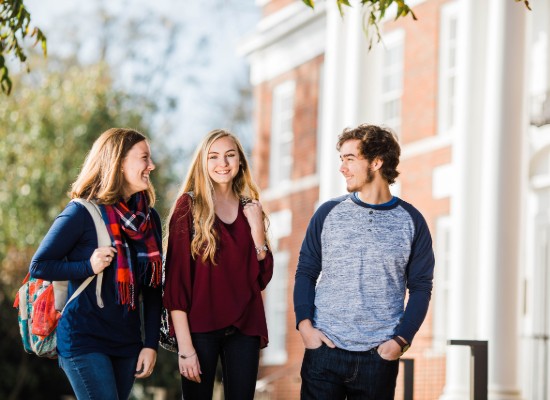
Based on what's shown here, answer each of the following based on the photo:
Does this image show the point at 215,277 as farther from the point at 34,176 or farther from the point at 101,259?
the point at 34,176

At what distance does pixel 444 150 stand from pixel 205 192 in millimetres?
12327

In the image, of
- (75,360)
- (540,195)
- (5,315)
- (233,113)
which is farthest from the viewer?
(233,113)

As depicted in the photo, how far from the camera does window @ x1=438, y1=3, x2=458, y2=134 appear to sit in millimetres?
18188

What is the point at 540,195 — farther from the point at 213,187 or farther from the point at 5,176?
the point at 5,176

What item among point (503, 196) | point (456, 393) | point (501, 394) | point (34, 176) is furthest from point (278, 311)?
point (501, 394)

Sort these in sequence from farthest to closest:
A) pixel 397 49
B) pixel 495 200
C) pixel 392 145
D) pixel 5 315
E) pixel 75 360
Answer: pixel 5 315 < pixel 397 49 < pixel 495 200 < pixel 392 145 < pixel 75 360

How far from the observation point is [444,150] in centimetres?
1805

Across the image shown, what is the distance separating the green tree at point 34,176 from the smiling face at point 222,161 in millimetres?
17959

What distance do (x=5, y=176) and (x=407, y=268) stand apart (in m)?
19.4

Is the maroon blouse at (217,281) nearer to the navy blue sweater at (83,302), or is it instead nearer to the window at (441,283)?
the navy blue sweater at (83,302)

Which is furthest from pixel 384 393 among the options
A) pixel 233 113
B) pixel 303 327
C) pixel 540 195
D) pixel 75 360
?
pixel 233 113

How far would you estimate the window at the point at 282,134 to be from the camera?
23.9m

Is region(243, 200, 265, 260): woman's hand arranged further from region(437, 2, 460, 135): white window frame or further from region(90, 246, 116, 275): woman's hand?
region(437, 2, 460, 135): white window frame

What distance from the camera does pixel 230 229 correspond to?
6098 mm
